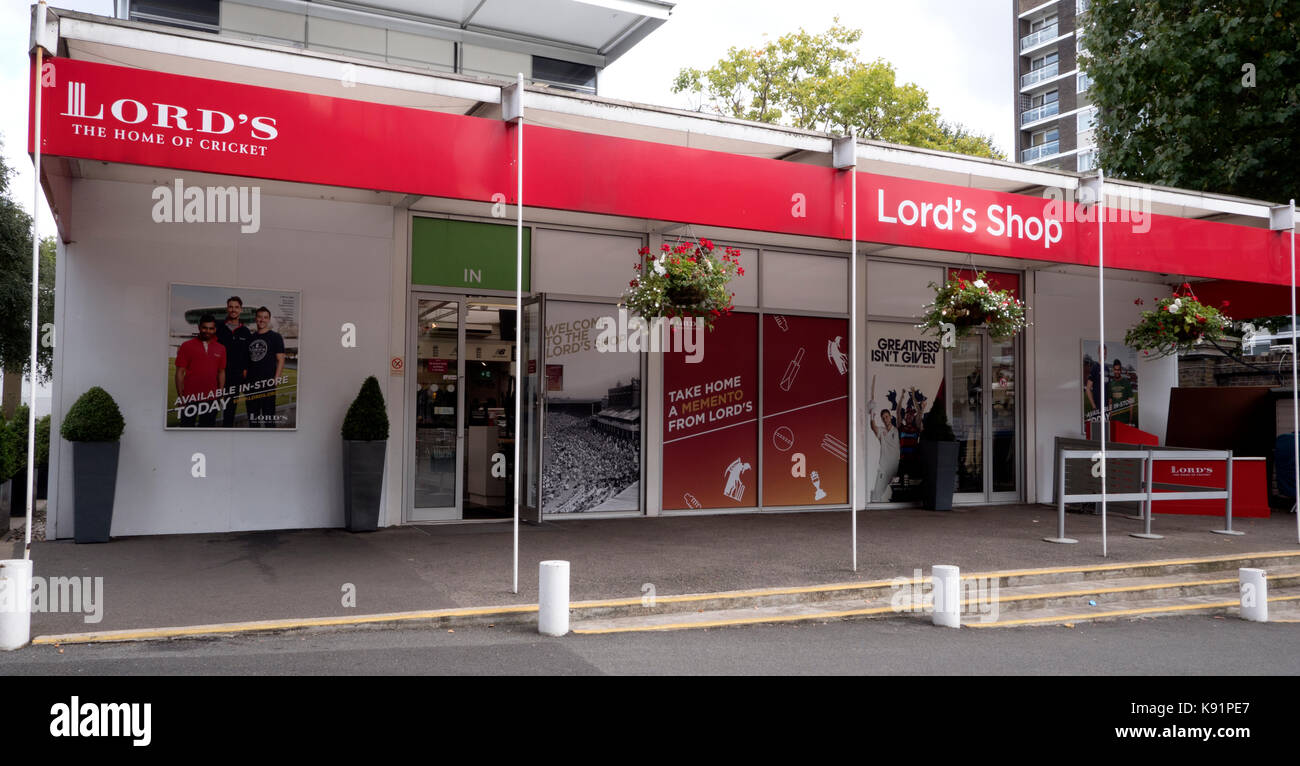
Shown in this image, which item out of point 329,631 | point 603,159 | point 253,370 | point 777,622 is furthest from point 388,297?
point 777,622

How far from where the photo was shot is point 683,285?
9.36 m

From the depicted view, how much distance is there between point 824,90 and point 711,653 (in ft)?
90.1

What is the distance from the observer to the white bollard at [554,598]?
6305 millimetres

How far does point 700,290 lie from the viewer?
943cm

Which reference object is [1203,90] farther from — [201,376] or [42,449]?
[42,449]

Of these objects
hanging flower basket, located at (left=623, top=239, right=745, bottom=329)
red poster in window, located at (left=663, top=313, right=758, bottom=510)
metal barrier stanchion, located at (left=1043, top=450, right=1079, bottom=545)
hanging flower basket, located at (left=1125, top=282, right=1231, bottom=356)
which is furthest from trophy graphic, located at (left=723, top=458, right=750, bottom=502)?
hanging flower basket, located at (left=1125, top=282, right=1231, bottom=356)

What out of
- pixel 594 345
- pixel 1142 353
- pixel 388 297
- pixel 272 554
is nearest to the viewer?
pixel 272 554

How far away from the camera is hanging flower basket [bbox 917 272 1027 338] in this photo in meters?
11.1

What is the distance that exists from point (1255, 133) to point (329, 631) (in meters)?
17.5

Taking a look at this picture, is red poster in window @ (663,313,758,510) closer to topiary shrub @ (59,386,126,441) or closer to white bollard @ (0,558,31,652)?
topiary shrub @ (59,386,126,441)

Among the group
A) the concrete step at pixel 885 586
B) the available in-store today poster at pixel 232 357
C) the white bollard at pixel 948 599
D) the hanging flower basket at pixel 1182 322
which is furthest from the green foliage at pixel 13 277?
the hanging flower basket at pixel 1182 322

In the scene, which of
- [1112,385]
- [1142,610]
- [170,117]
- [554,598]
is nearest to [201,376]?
[170,117]

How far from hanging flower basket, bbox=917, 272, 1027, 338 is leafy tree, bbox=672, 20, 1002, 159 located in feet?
67.2

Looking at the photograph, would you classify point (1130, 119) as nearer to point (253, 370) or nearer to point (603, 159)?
point (603, 159)
